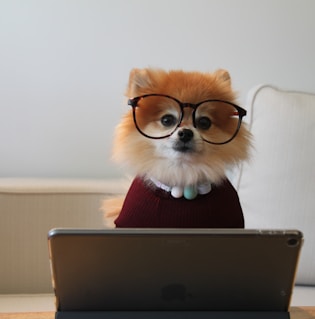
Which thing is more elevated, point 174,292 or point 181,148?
point 181,148

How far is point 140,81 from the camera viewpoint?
1.03m

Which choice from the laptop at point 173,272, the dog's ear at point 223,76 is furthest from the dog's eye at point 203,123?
the laptop at point 173,272

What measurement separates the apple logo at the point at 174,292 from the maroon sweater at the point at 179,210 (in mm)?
273

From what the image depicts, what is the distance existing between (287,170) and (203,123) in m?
0.54

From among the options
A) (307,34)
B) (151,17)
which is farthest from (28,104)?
(307,34)

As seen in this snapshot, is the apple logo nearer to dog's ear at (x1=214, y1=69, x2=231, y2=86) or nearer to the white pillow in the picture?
dog's ear at (x1=214, y1=69, x2=231, y2=86)

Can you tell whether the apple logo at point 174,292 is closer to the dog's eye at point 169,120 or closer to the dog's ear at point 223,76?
the dog's eye at point 169,120

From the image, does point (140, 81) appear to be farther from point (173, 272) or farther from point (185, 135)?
point (173, 272)

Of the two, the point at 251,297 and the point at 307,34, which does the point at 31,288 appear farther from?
the point at 307,34

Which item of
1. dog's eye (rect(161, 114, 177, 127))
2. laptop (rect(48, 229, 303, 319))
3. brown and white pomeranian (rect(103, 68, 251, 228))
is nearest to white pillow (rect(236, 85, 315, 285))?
brown and white pomeranian (rect(103, 68, 251, 228))

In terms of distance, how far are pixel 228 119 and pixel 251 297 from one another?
0.41 metres

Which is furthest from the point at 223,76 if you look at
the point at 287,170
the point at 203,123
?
the point at 287,170

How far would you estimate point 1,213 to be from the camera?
4.97ft

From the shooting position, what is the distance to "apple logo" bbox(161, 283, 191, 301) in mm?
731
